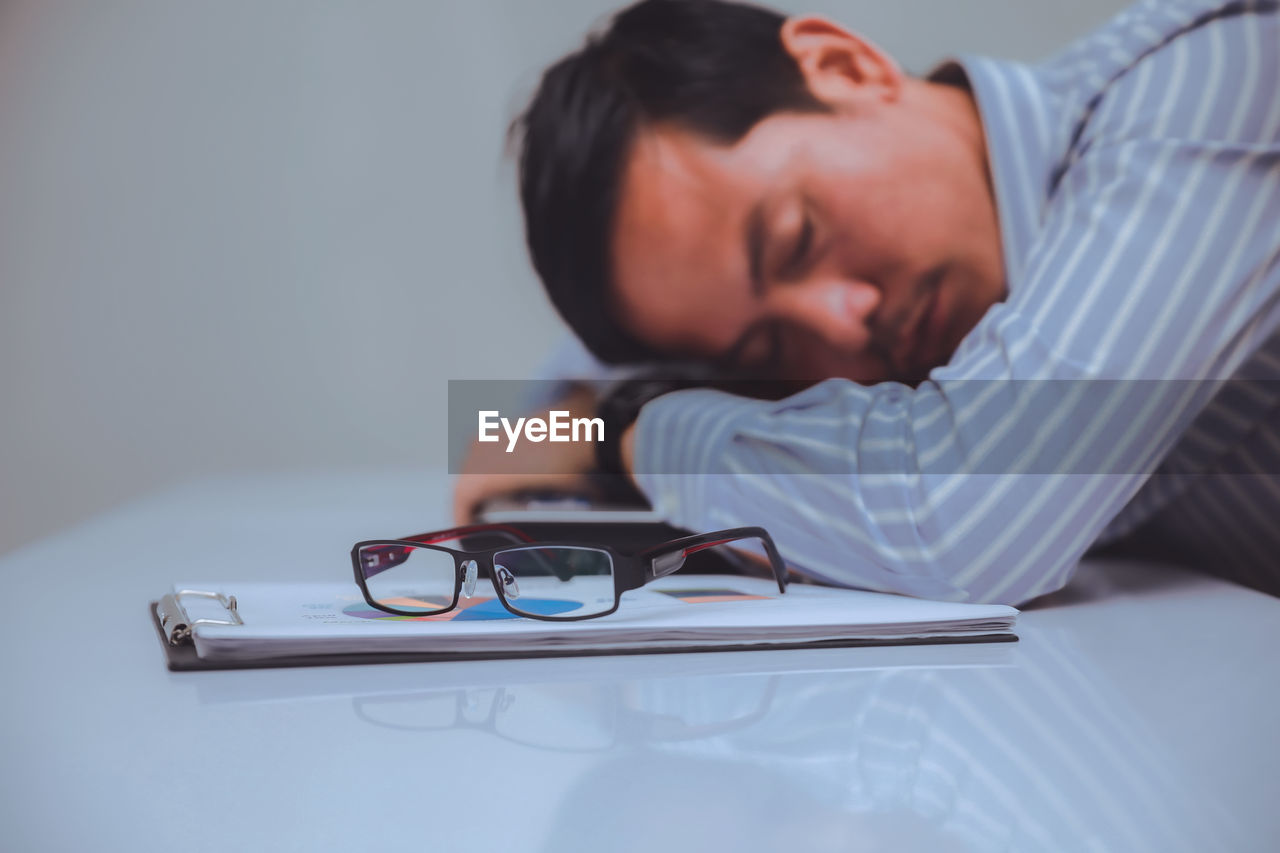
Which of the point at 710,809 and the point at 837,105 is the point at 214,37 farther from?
the point at 710,809

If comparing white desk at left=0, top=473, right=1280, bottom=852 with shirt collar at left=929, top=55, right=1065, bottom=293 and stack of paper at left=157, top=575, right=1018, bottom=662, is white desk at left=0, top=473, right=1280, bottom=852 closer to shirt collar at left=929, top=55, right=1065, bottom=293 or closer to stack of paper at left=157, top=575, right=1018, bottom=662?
stack of paper at left=157, top=575, right=1018, bottom=662

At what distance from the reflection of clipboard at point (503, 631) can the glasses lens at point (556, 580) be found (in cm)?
2

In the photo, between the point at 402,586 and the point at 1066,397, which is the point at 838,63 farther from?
the point at 402,586

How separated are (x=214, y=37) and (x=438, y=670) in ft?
3.46

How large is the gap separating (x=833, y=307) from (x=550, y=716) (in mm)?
780

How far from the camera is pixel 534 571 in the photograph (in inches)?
21.6

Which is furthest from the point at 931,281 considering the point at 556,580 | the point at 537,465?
the point at 556,580

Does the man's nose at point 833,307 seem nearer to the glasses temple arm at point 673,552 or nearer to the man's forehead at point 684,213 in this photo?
the man's forehead at point 684,213

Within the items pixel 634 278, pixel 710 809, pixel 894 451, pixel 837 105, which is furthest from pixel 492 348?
pixel 710 809

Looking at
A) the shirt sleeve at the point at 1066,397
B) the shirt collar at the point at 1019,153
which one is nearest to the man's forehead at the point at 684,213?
the shirt collar at the point at 1019,153

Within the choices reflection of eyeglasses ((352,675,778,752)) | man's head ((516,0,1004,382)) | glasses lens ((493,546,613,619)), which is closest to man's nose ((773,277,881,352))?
man's head ((516,0,1004,382))

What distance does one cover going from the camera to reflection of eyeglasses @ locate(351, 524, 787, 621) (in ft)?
1.61

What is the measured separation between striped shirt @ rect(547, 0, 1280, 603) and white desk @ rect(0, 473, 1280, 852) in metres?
0.09

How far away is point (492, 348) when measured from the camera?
123 centimetres
